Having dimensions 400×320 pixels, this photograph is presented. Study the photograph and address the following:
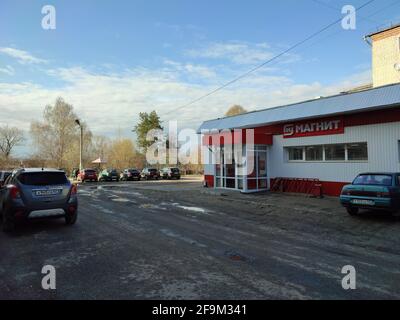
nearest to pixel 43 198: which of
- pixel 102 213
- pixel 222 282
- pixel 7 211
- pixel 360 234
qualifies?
pixel 7 211

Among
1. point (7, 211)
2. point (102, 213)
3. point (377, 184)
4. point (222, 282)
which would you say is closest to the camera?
point (222, 282)

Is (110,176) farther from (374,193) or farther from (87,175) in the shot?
(374,193)

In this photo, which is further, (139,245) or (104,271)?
(139,245)

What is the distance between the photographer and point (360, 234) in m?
8.05

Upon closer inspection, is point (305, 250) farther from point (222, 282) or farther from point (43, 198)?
point (43, 198)

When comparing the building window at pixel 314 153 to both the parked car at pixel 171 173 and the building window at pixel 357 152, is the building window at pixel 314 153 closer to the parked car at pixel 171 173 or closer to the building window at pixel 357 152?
the building window at pixel 357 152

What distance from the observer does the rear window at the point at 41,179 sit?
26.9 feet

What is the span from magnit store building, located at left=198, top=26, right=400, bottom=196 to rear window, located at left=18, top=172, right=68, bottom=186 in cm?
1149

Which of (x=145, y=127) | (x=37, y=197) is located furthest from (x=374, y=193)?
(x=145, y=127)

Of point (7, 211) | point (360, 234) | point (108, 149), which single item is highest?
point (108, 149)

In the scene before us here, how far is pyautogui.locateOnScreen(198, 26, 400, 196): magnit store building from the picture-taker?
1359 cm

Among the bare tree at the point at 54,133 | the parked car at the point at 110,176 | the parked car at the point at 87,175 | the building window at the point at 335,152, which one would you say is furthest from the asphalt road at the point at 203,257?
the bare tree at the point at 54,133

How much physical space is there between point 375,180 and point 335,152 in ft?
19.9

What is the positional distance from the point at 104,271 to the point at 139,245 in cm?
169
